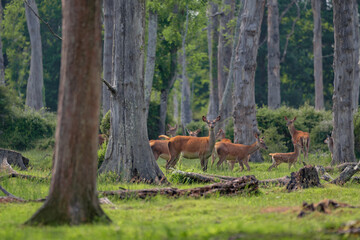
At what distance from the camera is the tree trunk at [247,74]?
81.9ft

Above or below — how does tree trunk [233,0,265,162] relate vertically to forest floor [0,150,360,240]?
above

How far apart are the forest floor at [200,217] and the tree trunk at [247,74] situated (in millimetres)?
11194

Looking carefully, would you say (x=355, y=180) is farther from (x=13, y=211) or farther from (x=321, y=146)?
(x=321, y=146)

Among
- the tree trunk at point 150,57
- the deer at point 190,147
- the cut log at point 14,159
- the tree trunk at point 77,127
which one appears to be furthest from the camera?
the tree trunk at point 150,57

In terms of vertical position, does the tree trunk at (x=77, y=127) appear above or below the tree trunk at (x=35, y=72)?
below

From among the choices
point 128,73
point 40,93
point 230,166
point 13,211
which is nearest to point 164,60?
point 40,93

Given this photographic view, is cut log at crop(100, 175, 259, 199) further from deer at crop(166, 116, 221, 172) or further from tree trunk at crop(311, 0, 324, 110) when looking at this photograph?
tree trunk at crop(311, 0, 324, 110)

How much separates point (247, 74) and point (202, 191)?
13850mm

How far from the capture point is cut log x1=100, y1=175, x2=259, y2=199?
11445 mm

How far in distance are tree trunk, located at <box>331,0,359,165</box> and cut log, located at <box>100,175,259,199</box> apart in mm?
8630

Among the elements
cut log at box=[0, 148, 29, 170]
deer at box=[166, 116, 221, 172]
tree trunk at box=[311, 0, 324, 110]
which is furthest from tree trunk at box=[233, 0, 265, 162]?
tree trunk at box=[311, 0, 324, 110]

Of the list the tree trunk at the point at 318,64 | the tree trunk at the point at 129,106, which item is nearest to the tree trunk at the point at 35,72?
the tree trunk at the point at 318,64

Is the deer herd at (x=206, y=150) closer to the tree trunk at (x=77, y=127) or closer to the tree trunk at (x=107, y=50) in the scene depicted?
the tree trunk at (x=107, y=50)

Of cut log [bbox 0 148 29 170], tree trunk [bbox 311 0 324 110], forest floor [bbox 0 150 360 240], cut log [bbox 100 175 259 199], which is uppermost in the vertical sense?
tree trunk [bbox 311 0 324 110]
